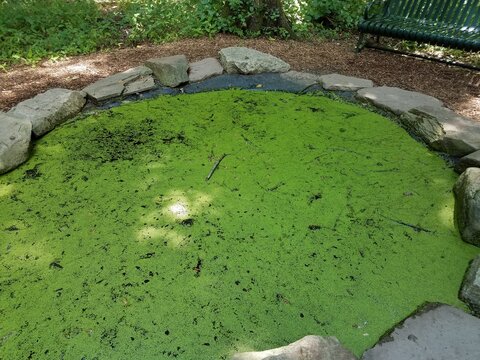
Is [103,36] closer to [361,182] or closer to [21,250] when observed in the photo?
[21,250]

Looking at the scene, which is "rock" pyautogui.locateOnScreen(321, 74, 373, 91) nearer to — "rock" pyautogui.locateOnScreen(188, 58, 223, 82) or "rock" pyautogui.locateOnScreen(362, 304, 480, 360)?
"rock" pyautogui.locateOnScreen(188, 58, 223, 82)

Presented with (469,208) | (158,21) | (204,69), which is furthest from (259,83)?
(469,208)

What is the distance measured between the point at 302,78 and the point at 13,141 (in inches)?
86.2

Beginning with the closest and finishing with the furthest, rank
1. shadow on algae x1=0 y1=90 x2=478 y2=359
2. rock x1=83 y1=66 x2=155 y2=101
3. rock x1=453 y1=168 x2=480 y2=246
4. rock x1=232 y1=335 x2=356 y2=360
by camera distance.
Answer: rock x1=232 y1=335 x2=356 y2=360
shadow on algae x1=0 y1=90 x2=478 y2=359
rock x1=453 y1=168 x2=480 y2=246
rock x1=83 y1=66 x2=155 y2=101

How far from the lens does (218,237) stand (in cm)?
177

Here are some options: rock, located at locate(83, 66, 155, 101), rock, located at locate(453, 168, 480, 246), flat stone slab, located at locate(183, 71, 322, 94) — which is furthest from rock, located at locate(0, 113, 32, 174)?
rock, located at locate(453, 168, 480, 246)

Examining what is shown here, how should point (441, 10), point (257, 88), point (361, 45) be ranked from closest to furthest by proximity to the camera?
point (257, 88) → point (441, 10) → point (361, 45)

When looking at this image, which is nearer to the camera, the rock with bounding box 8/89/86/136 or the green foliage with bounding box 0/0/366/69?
the rock with bounding box 8/89/86/136

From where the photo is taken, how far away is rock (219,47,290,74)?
10.2 feet

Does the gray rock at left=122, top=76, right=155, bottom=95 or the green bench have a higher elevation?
the green bench

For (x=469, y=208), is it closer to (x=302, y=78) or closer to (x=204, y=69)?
(x=302, y=78)

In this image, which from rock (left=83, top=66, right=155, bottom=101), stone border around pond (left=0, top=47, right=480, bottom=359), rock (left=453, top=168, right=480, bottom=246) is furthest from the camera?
rock (left=83, top=66, right=155, bottom=101)

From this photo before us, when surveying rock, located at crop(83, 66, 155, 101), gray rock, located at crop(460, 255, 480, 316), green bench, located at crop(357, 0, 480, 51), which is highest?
green bench, located at crop(357, 0, 480, 51)

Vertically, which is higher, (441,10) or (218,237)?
(441,10)
